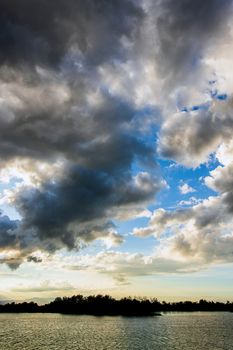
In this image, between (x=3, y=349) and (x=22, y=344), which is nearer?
(x=3, y=349)

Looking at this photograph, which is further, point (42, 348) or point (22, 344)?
point (22, 344)

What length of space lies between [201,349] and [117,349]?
1063 inches

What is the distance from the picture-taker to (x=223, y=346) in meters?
126

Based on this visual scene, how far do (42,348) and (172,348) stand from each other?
4173cm

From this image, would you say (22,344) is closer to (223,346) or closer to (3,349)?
(3,349)

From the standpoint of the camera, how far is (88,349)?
117938 mm

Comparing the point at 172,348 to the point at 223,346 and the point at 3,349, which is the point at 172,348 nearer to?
the point at 223,346

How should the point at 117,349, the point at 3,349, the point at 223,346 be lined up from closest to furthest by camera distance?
the point at 3,349
the point at 117,349
the point at 223,346

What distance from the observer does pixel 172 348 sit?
390 ft

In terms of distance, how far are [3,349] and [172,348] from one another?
52877 millimetres

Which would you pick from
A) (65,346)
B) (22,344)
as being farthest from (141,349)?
(22,344)

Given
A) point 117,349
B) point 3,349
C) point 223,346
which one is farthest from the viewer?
point 223,346

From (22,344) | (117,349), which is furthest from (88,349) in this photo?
(22,344)

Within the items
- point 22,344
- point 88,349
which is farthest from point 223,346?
point 22,344
